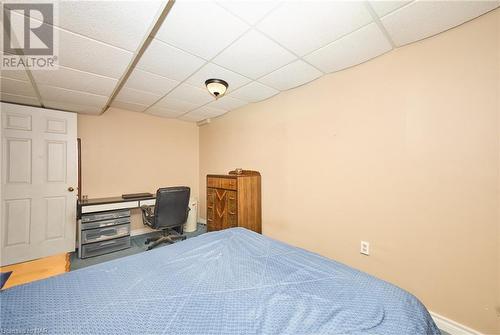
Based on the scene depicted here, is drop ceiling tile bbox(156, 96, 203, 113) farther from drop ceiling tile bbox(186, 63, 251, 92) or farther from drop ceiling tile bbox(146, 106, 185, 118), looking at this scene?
drop ceiling tile bbox(186, 63, 251, 92)

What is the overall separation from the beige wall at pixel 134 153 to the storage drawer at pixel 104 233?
2.00 feet

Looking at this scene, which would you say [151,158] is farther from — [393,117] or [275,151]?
[393,117]

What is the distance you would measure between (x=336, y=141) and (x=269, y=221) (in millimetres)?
1554

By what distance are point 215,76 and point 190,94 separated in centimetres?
75

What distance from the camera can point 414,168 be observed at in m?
1.74

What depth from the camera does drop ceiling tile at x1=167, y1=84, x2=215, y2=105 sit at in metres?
2.72

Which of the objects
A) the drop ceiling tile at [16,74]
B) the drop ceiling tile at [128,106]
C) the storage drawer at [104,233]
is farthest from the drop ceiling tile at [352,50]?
the storage drawer at [104,233]

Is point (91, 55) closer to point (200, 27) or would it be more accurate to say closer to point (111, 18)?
point (111, 18)

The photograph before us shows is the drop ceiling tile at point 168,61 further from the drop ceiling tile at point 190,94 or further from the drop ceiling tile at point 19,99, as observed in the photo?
the drop ceiling tile at point 19,99

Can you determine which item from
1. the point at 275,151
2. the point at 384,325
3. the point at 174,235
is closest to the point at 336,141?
the point at 275,151

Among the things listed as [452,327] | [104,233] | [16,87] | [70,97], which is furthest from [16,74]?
[452,327]

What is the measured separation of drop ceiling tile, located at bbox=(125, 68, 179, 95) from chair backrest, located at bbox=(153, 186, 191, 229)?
1.42m

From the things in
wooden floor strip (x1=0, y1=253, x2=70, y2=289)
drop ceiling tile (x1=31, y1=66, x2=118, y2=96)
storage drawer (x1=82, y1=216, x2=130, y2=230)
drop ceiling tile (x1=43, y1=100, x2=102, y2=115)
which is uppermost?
drop ceiling tile (x1=31, y1=66, x2=118, y2=96)

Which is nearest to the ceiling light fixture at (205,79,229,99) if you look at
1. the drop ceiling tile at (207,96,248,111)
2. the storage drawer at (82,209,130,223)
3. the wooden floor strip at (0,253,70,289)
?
the drop ceiling tile at (207,96,248,111)
